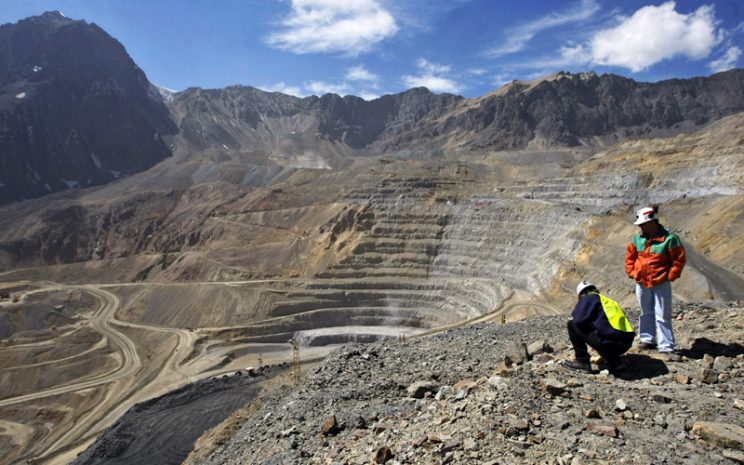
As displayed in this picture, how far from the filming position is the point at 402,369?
10.3 meters

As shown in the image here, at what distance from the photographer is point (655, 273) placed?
25.4 feet

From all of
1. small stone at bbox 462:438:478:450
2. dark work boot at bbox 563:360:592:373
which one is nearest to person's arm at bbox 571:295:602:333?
dark work boot at bbox 563:360:592:373

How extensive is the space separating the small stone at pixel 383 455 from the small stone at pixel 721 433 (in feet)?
10.8

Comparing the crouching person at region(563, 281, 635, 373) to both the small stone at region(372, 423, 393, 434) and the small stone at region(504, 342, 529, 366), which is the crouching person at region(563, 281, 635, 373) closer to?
the small stone at region(504, 342, 529, 366)

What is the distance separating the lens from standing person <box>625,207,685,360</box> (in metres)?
7.61

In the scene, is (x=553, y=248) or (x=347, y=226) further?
(x=347, y=226)

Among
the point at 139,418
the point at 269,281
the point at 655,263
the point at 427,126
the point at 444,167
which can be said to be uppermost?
the point at 427,126

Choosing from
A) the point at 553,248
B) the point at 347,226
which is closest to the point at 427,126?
the point at 347,226

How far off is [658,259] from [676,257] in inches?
9.3

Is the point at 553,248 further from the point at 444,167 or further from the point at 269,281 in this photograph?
the point at 444,167

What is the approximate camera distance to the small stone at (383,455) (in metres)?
6.01

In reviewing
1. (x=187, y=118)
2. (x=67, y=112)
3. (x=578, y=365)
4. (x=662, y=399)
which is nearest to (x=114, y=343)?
(x=578, y=365)

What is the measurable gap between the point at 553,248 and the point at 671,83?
16471 centimetres

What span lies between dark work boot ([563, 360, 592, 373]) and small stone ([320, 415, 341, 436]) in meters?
3.61
